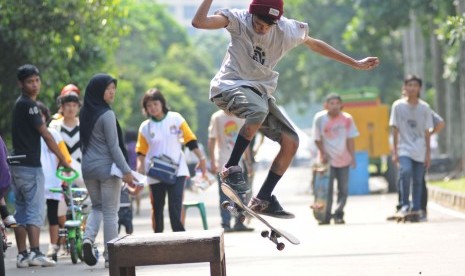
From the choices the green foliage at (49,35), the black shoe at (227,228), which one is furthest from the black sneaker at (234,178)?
the green foliage at (49,35)

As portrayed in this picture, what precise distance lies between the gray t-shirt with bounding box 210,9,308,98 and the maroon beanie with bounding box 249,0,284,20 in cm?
17

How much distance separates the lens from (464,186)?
24922 mm

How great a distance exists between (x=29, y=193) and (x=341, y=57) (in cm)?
410

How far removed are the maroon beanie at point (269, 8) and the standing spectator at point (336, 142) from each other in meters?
8.95

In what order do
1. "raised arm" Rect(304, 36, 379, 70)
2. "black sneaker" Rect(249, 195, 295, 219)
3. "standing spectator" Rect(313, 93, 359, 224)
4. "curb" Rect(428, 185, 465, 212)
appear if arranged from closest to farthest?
"black sneaker" Rect(249, 195, 295, 219) → "raised arm" Rect(304, 36, 379, 70) → "standing spectator" Rect(313, 93, 359, 224) → "curb" Rect(428, 185, 465, 212)

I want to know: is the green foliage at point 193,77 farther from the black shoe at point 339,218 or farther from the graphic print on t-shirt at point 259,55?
the graphic print on t-shirt at point 259,55

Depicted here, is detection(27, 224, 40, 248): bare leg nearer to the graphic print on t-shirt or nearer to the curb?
the graphic print on t-shirt

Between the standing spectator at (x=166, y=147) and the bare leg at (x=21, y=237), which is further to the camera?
the standing spectator at (x=166, y=147)

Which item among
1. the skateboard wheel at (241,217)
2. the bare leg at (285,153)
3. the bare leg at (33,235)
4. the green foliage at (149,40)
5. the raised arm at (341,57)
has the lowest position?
the bare leg at (33,235)

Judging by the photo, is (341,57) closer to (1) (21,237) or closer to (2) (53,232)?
(1) (21,237)

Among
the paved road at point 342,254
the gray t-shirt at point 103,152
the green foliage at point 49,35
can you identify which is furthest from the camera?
the green foliage at point 49,35

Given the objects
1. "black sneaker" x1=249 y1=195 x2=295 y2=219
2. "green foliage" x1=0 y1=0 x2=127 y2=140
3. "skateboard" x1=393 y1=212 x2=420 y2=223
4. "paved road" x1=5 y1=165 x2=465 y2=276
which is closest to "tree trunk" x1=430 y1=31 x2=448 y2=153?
"green foliage" x1=0 y1=0 x2=127 y2=140

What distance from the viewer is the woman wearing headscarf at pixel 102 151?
12070mm

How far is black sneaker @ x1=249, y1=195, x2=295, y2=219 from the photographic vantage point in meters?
10.2
